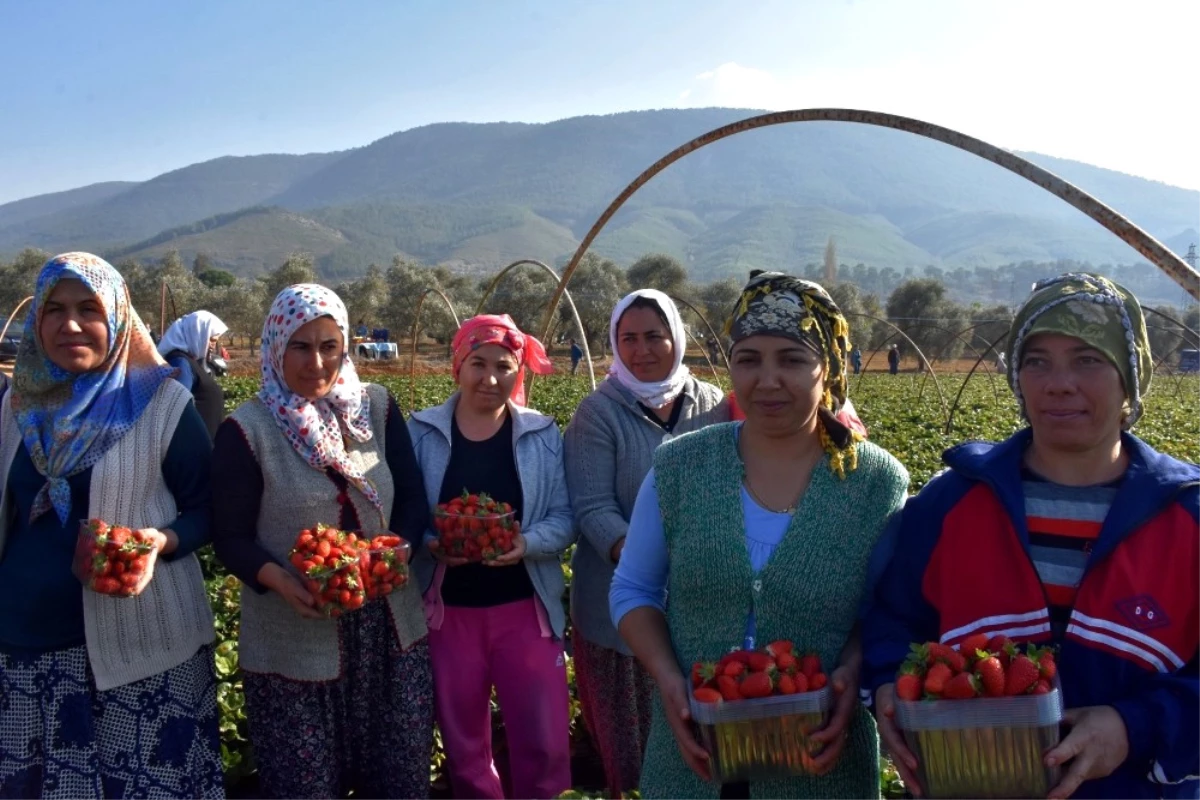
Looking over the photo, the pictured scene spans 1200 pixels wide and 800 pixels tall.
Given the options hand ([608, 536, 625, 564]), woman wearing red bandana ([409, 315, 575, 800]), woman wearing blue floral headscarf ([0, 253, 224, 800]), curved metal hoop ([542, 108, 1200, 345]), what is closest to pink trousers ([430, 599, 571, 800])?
woman wearing red bandana ([409, 315, 575, 800])

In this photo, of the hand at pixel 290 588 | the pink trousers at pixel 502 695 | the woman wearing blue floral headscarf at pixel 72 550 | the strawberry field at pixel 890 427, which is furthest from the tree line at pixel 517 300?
the hand at pixel 290 588

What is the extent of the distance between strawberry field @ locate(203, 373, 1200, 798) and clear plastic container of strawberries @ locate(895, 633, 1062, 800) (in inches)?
62.6

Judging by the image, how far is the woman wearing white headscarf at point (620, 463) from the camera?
111 inches

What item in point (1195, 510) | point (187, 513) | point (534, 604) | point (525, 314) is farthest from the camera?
point (525, 314)

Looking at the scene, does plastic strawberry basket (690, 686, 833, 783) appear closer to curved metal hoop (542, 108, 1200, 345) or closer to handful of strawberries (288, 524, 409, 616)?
handful of strawberries (288, 524, 409, 616)

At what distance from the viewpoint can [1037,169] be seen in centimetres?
252

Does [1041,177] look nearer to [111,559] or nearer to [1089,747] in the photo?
[1089,747]

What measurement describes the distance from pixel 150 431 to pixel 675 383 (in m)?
1.64

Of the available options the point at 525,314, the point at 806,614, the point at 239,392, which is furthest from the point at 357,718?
the point at 525,314

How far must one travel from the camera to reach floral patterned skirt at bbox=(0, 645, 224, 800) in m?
2.39

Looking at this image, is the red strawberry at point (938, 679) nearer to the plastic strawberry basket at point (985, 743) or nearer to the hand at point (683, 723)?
the plastic strawberry basket at point (985, 743)

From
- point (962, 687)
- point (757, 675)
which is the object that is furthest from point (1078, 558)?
point (757, 675)

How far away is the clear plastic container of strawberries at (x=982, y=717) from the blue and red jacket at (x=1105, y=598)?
0.15m

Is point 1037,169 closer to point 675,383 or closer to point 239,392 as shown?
point 675,383
